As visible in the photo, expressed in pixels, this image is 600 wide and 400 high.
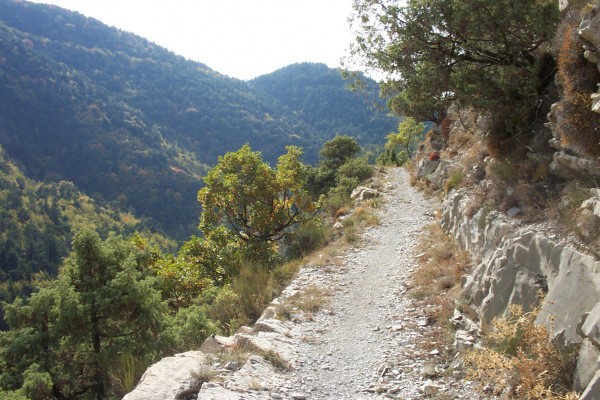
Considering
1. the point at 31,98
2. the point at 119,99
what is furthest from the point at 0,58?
the point at 119,99

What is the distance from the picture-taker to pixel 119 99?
550ft

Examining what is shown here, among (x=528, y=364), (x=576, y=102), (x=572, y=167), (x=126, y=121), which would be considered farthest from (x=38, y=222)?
(x=528, y=364)

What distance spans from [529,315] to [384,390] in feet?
7.02

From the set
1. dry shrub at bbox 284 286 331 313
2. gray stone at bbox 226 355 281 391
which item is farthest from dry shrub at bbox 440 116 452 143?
gray stone at bbox 226 355 281 391

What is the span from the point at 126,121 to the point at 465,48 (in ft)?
512

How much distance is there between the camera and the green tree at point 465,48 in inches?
311

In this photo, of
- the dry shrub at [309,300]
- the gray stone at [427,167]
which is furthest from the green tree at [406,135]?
the dry shrub at [309,300]

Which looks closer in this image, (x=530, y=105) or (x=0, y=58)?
(x=530, y=105)

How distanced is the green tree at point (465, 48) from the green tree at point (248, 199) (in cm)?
603

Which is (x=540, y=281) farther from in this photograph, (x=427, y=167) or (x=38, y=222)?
(x=38, y=222)

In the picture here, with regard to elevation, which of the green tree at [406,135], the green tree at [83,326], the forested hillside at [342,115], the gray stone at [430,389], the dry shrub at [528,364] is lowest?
the green tree at [83,326]

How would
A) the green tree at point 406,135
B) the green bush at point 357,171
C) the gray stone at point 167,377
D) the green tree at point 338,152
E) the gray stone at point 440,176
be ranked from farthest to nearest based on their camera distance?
the green tree at point 406,135
the green tree at point 338,152
the green bush at point 357,171
the gray stone at point 440,176
the gray stone at point 167,377

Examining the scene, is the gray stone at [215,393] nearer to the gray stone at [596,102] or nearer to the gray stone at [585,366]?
the gray stone at [585,366]

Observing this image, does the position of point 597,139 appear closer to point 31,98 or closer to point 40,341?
point 40,341
